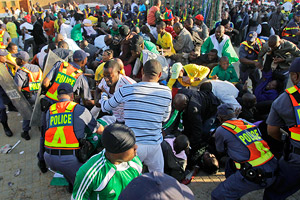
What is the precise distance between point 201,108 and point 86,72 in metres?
3.07

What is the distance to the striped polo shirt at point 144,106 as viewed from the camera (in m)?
2.74

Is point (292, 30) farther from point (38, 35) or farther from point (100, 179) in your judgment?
point (38, 35)

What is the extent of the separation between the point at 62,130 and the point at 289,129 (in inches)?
106

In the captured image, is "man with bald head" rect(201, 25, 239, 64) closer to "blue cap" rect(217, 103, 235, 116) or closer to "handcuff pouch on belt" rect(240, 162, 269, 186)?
"blue cap" rect(217, 103, 235, 116)

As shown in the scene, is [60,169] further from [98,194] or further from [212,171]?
[212,171]

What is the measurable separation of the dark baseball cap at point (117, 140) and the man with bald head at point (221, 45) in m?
4.74

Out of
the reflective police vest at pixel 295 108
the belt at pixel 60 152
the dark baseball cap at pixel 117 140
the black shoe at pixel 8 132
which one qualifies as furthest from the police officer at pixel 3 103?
the reflective police vest at pixel 295 108

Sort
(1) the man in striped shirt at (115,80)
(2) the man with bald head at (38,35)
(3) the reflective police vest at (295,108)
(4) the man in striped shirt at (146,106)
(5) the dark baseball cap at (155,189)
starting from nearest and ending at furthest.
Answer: (5) the dark baseball cap at (155,189) < (3) the reflective police vest at (295,108) < (4) the man in striped shirt at (146,106) < (1) the man in striped shirt at (115,80) < (2) the man with bald head at (38,35)

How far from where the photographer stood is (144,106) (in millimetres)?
2736

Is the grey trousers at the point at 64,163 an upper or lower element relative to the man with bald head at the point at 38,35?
lower

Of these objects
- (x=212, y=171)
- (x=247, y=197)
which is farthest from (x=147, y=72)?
(x=247, y=197)

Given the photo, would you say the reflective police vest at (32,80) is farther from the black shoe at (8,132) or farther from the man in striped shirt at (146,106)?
the man in striped shirt at (146,106)

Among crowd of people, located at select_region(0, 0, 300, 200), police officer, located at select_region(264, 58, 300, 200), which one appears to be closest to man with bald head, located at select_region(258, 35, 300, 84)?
crowd of people, located at select_region(0, 0, 300, 200)

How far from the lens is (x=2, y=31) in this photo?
8500 mm
